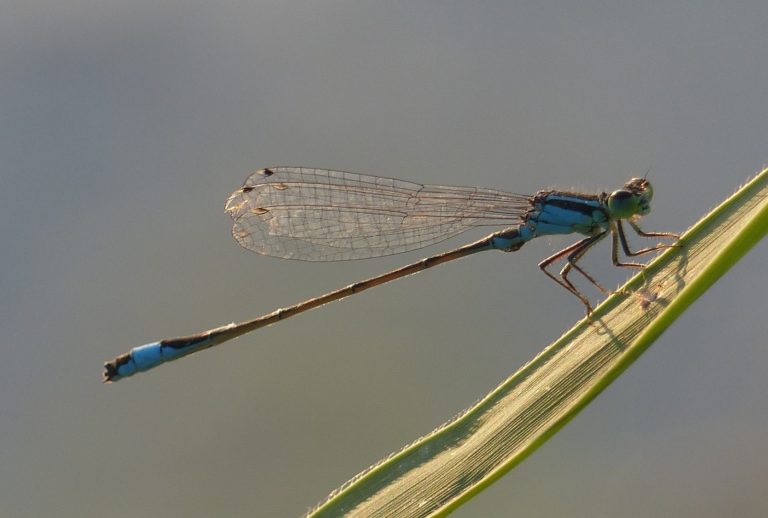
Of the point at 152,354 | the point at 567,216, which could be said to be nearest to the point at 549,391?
the point at 567,216

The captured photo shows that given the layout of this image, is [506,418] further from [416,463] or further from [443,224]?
[443,224]

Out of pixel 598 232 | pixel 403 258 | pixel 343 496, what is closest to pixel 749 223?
pixel 343 496

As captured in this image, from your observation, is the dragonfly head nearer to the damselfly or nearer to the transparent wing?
the damselfly

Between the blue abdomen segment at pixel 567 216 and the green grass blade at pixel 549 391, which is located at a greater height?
the blue abdomen segment at pixel 567 216

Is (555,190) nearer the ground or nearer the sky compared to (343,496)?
nearer the sky

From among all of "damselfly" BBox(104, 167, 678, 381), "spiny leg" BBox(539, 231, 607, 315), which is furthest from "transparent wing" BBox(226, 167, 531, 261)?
"spiny leg" BBox(539, 231, 607, 315)

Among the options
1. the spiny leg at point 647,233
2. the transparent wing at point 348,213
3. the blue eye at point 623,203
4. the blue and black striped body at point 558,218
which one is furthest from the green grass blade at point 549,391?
the transparent wing at point 348,213

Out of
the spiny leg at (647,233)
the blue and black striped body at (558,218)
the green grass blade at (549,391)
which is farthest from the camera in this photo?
the blue and black striped body at (558,218)

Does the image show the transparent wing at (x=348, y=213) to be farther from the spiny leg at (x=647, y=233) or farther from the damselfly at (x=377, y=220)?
the spiny leg at (x=647, y=233)
